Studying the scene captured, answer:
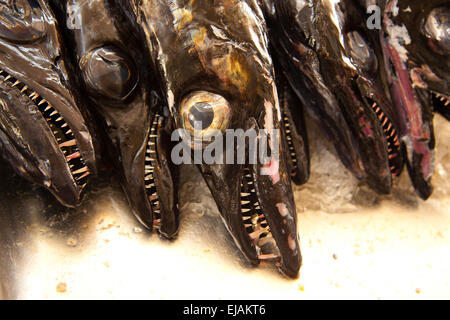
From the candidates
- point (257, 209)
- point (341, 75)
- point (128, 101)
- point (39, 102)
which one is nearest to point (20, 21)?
point (39, 102)

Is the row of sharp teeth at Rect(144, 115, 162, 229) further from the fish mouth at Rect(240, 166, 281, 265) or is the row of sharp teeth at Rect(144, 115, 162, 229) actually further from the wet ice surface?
the fish mouth at Rect(240, 166, 281, 265)

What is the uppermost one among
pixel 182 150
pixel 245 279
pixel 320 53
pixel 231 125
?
pixel 320 53

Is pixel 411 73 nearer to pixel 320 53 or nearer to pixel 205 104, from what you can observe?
pixel 320 53

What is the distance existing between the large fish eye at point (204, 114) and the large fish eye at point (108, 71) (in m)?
0.21

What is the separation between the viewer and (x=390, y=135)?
1.68 m

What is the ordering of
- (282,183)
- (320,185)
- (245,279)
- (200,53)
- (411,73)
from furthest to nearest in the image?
(320,185)
(411,73)
(245,279)
(282,183)
(200,53)

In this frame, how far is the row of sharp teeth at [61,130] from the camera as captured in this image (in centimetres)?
131

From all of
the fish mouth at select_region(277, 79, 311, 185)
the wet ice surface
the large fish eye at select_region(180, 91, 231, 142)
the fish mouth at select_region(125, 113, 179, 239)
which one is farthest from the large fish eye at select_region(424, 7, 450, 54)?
the fish mouth at select_region(125, 113, 179, 239)

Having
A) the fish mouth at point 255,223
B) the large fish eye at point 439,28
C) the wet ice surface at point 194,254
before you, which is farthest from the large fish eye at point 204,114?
the large fish eye at point 439,28

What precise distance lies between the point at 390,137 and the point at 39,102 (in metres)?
1.23

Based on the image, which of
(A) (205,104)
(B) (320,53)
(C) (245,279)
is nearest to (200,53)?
(A) (205,104)

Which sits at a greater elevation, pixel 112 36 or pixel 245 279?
pixel 112 36

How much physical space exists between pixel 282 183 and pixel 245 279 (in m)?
0.36
